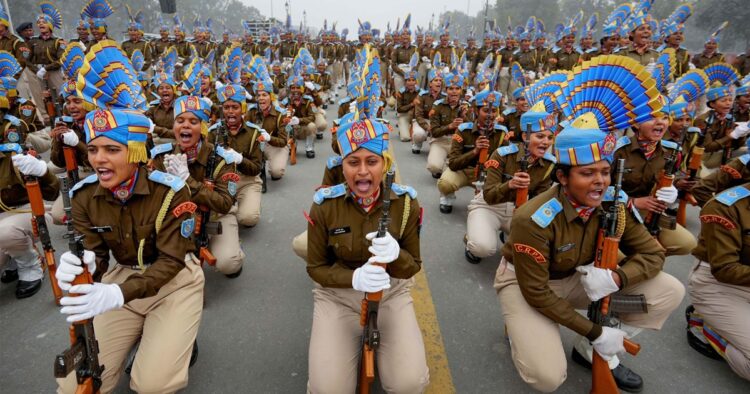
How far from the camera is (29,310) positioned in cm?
365

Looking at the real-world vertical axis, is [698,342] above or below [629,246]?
below

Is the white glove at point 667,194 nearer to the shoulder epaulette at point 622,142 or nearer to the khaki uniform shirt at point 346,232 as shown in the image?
the shoulder epaulette at point 622,142

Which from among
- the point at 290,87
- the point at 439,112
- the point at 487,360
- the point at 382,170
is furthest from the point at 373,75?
the point at 487,360

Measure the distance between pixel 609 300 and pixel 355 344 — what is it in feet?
6.19

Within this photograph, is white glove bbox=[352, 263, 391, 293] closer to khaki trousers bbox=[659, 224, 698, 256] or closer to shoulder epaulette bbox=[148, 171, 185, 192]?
shoulder epaulette bbox=[148, 171, 185, 192]

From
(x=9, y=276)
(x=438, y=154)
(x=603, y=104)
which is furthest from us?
(x=438, y=154)

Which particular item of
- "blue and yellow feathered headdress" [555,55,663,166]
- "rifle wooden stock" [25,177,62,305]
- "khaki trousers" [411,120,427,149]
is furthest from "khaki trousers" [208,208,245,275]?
"khaki trousers" [411,120,427,149]

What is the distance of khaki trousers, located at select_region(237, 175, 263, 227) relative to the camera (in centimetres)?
533

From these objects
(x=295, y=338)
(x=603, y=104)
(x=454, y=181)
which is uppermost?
(x=603, y=104)

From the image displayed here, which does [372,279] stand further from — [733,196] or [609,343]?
[733,196]

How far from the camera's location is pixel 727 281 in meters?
3.03

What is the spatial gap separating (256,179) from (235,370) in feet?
10.9

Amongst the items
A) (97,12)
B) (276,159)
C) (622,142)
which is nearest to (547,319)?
(622,142)

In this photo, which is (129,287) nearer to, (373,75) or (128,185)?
(128,185)
